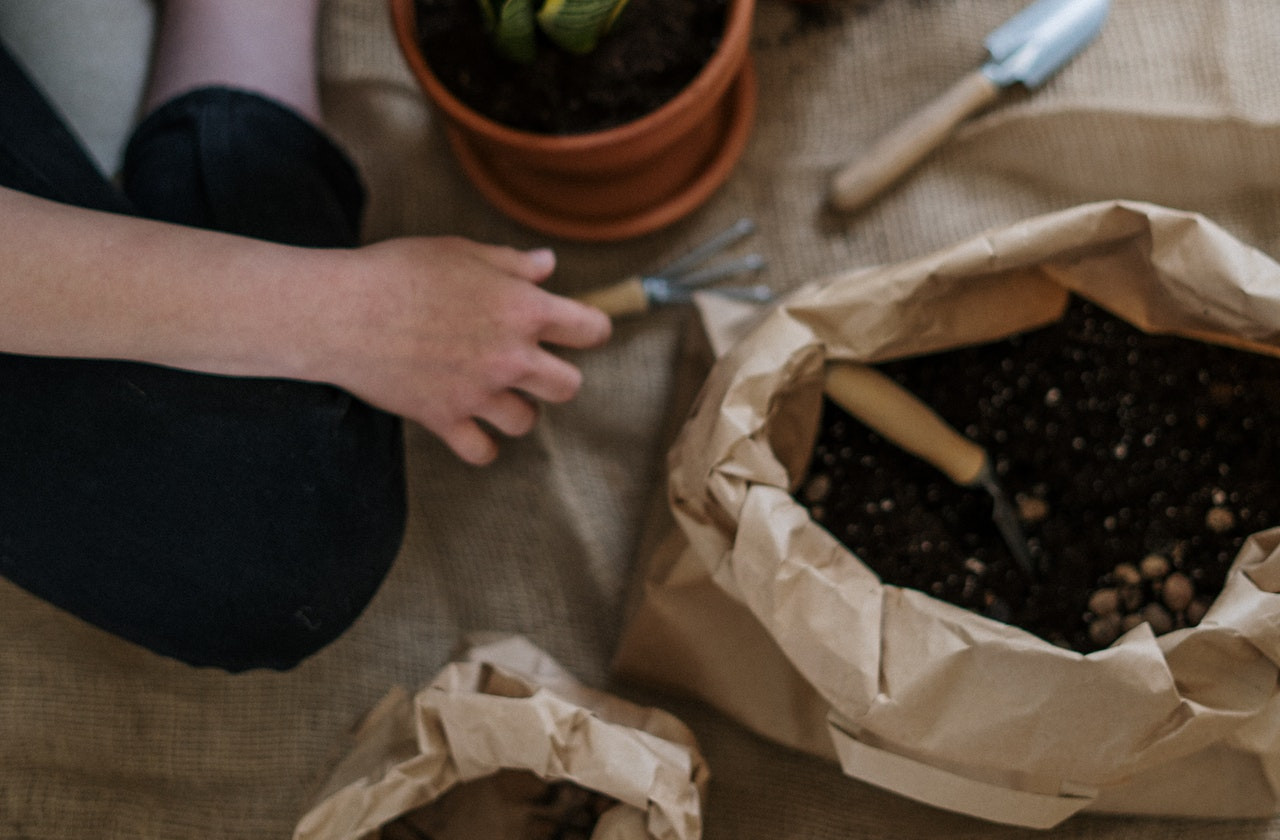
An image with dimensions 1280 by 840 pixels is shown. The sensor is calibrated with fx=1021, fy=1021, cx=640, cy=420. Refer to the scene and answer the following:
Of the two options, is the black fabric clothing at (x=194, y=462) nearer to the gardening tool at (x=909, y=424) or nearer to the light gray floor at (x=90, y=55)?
the light gray floor at (x=90, y=55)

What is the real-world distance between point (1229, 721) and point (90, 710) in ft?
2.40

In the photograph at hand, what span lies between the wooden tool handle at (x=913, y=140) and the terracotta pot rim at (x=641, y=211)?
3.5 inches

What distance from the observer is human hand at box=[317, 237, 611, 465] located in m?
0.61

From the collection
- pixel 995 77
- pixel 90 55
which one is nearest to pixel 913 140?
pixel 995 77

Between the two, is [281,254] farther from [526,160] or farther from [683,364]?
[683,364]

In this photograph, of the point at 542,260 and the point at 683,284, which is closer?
the point at 542,260

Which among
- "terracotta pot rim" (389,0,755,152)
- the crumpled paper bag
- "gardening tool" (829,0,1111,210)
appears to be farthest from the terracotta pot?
the crumpled paper bag

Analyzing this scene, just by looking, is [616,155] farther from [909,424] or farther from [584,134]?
[909,424]

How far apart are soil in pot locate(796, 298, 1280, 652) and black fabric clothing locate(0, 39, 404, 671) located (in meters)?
0.32

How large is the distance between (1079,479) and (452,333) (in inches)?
16.7

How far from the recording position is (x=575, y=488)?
31.1 inches

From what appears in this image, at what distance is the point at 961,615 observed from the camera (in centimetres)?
55

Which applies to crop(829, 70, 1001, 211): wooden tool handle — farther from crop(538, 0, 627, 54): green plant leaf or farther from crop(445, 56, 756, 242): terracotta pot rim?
crop(538, 0, 627, 54): green plant leaf

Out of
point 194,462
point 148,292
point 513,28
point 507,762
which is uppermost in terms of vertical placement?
point 513,28
